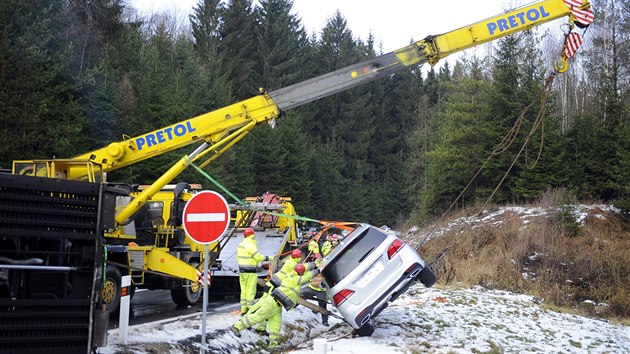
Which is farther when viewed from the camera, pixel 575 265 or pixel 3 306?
pixel 575 265

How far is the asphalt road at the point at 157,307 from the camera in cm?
1115

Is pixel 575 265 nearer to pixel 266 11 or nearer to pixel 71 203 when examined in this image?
pixel 71 203

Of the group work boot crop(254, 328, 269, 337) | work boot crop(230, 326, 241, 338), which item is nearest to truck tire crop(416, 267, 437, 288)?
work boot crop(254, 328, 269, 337)

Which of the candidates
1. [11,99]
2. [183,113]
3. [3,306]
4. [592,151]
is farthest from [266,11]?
[3,306]

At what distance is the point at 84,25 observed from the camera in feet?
108

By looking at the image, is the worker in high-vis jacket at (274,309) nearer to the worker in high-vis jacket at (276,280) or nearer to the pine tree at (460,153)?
the worker in high-vis jacket at (276,280)

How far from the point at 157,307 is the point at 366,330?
5363 millimetres

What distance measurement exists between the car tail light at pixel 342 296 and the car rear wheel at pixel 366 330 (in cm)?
61

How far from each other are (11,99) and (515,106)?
973 inches

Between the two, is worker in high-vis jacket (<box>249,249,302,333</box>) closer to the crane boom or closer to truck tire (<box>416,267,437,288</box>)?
truck tire (<box>416,267,437,288</box>)

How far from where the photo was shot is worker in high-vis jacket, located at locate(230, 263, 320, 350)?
928cm

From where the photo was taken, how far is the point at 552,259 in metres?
21.0

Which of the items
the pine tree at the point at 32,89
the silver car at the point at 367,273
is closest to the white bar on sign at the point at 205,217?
the silver car at the point at 367,273

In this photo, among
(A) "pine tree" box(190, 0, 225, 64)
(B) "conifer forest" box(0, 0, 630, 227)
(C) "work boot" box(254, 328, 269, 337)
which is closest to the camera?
(C) "work boot" box(254, 328, 269, 337)
